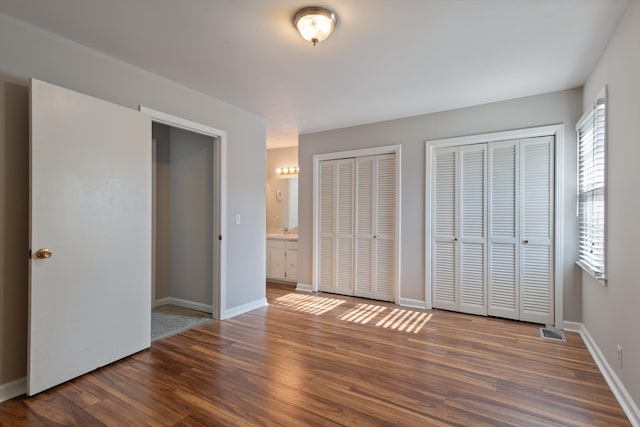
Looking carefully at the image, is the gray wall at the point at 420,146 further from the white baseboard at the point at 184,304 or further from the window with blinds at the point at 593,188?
the white baseboard at the point at 184,304

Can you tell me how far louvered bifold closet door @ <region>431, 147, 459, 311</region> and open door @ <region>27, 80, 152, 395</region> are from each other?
320 centimetres

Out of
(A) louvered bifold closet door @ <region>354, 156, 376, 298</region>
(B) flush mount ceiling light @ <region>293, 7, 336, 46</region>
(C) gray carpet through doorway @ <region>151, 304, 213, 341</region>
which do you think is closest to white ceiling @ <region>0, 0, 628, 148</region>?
(B) flush mount ceiling light @ <region>293, 7, 336, 46</region>

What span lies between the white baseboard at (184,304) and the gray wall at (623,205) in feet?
12.5

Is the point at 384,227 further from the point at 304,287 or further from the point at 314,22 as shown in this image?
the point at 314,22

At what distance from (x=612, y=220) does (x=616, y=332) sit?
2.54 feet

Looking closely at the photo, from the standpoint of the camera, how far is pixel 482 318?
12.4 ft

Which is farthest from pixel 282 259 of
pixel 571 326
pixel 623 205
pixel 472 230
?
pixel 623 205

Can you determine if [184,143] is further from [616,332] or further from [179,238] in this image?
[616,332]

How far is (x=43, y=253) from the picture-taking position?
215 cm

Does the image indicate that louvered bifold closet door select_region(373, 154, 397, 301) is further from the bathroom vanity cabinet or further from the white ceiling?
the bathroom vanity cabinet

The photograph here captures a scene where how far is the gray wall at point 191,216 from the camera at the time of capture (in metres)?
4.04

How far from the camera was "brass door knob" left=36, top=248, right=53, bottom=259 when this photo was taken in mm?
2129

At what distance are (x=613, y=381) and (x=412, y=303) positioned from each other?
217cm

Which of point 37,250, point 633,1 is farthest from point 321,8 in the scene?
point 37,250
